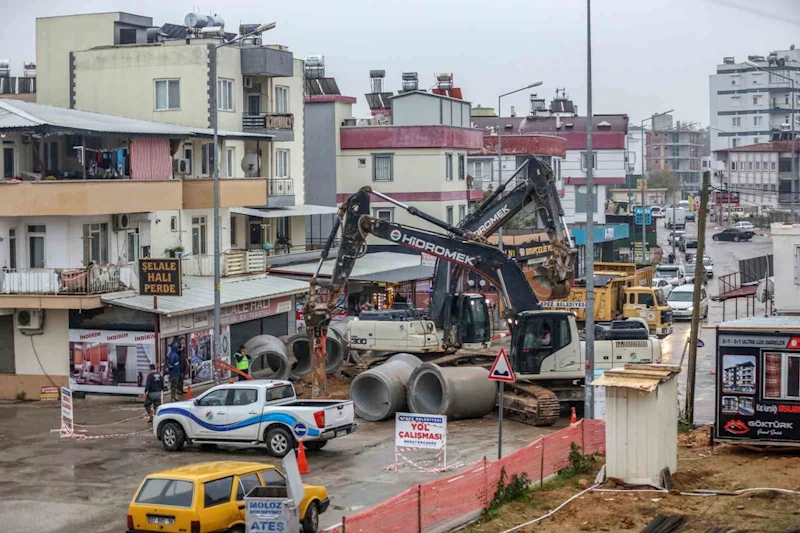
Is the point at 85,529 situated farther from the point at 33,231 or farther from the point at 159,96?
the point at 159,96

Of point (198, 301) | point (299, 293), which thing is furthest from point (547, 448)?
point (299, 293)

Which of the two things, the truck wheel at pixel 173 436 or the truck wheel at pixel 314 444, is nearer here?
the truck wheel at pixel 314 444

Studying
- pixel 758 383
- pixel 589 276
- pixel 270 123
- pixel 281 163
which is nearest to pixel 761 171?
pixel 281 163

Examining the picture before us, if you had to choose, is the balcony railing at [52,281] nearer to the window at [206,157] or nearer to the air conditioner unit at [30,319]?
the air conditioner unit at [30,319]

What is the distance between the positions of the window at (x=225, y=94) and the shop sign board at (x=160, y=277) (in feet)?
43.0

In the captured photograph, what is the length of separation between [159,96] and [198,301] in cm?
1270

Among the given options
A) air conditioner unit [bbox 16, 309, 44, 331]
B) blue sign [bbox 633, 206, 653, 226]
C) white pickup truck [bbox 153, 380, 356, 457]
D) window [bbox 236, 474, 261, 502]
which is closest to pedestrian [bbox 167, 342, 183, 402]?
air conditioner unit [bbox 16, 309, 44, 331]

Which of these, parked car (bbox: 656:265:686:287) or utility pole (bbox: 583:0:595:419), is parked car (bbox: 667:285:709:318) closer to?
parked car (bbox: 656:265:686:287)

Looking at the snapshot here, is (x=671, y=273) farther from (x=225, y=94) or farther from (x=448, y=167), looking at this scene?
(x=225, y=94)

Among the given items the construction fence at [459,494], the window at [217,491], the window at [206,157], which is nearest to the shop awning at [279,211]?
the window at [206,157]

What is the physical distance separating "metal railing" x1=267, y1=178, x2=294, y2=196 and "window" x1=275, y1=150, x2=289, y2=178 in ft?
1.40

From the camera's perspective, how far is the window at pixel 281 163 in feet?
175

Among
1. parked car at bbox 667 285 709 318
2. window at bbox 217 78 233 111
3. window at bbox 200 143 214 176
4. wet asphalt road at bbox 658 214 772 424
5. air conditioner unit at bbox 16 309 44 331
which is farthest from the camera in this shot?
parked car at bbox 667 285 709 318

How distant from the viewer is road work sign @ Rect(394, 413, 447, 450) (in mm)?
25156
